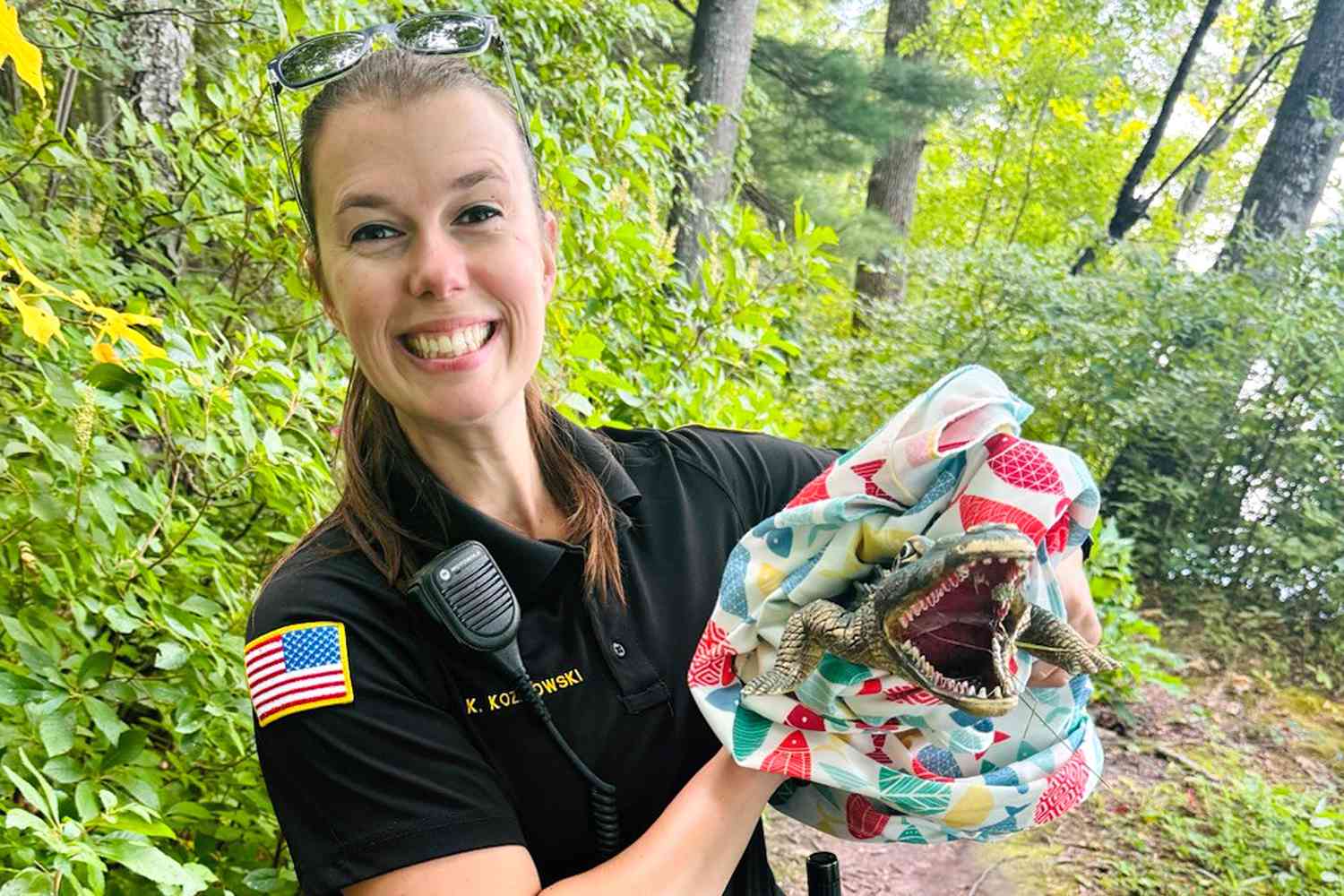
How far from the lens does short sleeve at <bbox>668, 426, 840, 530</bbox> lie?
172 cm

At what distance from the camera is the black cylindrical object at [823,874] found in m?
1.46

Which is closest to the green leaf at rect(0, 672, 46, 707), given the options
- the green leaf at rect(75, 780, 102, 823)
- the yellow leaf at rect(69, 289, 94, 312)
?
the green leaf at rect(75, 780, 102, 823)

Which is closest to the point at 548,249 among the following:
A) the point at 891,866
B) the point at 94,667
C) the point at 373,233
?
the point at 373,233

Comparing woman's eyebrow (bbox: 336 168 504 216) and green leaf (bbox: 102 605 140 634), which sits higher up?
woman's eyebrow (bbox: 336 168 504 216)

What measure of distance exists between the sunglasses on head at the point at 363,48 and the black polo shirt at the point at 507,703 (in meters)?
0.59

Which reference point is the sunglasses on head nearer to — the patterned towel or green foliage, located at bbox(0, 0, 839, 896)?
green foliage, located at bbox(0, 0, 839, 896)

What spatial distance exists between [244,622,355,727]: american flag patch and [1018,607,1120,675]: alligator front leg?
847 mm

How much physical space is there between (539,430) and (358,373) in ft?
1.07

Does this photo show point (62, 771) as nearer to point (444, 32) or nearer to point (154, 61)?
point (444, 32)

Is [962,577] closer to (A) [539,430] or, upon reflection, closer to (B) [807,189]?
(A) [539,430]

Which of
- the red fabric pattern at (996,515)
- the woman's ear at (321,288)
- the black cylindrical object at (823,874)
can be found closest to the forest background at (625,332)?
the woman's ear at (321,288)

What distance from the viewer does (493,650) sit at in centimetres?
130

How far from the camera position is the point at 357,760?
1.18 metres

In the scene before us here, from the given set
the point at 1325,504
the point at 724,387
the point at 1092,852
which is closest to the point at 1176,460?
the point at 1325,504
